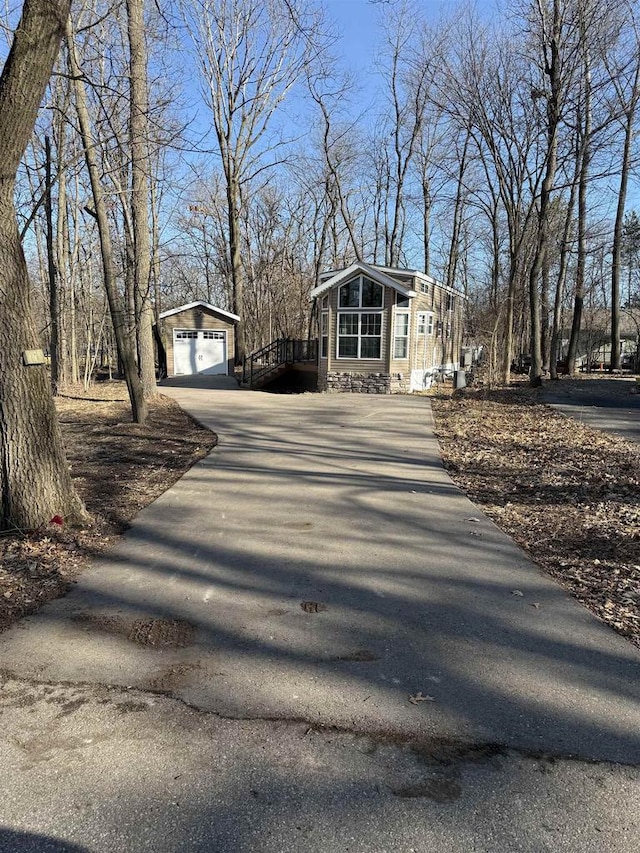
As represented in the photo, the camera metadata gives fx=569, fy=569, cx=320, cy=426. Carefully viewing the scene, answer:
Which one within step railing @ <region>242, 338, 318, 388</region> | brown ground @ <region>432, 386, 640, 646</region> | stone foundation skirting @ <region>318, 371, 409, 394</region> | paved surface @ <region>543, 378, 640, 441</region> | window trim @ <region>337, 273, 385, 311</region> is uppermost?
window trim @ <region>337, 273, 385, 311</region>

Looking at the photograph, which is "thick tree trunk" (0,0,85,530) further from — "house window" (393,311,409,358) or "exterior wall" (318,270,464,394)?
"house window" (393,311,409,358)

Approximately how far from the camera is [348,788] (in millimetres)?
2143

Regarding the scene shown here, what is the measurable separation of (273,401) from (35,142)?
1012 centimetres

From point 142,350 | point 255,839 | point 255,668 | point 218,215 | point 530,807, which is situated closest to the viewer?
point 255,839

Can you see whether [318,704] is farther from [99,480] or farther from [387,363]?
[387,363]

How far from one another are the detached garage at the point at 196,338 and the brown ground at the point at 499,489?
15.3 m

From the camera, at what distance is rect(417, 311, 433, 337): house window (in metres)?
20.4

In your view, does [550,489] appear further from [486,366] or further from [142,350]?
[486,366]

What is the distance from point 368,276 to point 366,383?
3.65 metres

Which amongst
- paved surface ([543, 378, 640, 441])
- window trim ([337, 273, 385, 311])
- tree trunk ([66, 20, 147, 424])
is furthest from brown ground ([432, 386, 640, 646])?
window trim ([337, 273, 385, 311])

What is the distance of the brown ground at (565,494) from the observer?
4.23m

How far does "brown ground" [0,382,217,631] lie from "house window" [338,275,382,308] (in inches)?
299

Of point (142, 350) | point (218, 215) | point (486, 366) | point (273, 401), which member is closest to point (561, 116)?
point (486, 366)

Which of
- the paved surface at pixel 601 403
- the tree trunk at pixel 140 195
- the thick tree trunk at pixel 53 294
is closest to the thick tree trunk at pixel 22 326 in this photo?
the tree trunk at pixel 140 195
